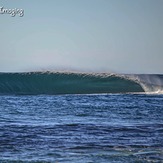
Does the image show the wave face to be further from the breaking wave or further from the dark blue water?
the dark blue water

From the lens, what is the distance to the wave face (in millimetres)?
47531

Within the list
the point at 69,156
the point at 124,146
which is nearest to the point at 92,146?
the point at 124,146

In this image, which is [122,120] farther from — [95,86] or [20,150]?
[95,86]

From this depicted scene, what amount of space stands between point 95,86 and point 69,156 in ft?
127

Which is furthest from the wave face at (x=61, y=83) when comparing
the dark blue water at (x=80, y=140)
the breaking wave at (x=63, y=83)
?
the dark blue water at (x=80, y=140)

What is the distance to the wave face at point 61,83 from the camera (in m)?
47.5

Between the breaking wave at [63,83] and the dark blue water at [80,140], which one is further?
the breaking wave at [63,83]

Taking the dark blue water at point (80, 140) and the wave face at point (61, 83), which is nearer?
the dark blue water at point (80, 140)

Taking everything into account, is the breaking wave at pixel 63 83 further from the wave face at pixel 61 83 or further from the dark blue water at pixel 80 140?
the dark blue water at pixel 80 140

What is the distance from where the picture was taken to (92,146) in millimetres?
12219

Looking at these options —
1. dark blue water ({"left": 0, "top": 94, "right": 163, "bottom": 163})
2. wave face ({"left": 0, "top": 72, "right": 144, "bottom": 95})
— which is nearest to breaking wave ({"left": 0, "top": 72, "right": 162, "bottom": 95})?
wave face ({"left": 0, "top": 72, "right": 144, "bottom": 95})

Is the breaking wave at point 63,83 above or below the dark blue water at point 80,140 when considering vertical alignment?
above

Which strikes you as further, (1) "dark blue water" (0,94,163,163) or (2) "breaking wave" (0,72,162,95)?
(2) "breaking wave" (0,72,162,95)

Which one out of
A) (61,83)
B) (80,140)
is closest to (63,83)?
(61,83)
